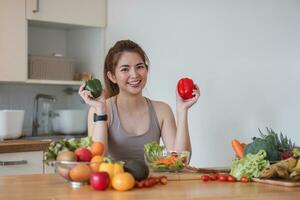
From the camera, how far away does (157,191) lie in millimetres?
1639

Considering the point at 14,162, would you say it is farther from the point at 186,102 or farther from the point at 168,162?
the point at 168,162

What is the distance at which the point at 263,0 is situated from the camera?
2902 mm

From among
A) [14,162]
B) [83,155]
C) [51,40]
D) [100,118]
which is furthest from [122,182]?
[51,40]

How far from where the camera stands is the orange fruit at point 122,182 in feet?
5.32

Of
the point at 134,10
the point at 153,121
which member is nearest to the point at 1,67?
the point at 134,10

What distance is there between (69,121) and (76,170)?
2277 millimetres

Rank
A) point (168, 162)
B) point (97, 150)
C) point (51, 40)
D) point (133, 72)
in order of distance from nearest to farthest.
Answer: point (97, 150) → point (168, 162) → point (133, 72) → point (51, 40)

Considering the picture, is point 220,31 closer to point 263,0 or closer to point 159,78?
point 263,0

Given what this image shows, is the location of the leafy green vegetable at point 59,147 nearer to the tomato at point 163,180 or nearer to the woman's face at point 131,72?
the tomato at point 163,180

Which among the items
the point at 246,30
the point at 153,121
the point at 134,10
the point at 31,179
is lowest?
the point at 31,179

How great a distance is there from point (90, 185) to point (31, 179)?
0.95 ft

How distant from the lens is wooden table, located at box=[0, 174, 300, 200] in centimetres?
154

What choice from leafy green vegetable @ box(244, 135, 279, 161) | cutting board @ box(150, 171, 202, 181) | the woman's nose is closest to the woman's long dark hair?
the woman's nose

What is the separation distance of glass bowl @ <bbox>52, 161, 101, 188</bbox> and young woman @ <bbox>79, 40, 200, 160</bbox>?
74cm
